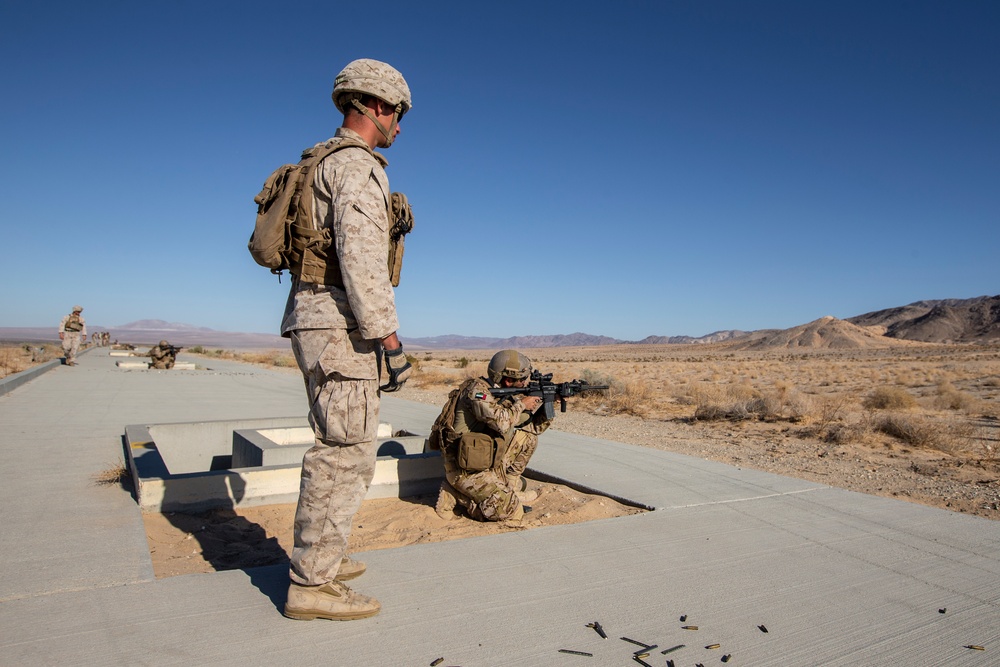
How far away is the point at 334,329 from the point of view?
264cm

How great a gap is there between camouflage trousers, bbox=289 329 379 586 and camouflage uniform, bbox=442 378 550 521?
2011 millimetres

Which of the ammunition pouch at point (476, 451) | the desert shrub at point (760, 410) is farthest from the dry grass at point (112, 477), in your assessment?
the desert shrub at point (760, 410)

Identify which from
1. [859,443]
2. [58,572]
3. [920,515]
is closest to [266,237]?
[58,572]

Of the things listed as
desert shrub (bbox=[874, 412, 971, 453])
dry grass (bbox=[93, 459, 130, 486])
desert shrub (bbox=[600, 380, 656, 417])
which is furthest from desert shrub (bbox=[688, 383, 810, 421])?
dry grass (bbox=[93, 459, 130, 486])

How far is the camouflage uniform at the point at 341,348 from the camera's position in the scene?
2.57 meters

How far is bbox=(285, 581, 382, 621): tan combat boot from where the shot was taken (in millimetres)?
2602

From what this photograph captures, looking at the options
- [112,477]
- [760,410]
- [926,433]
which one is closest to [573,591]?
[112,477]

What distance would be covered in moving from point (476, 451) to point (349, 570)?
5.96ft

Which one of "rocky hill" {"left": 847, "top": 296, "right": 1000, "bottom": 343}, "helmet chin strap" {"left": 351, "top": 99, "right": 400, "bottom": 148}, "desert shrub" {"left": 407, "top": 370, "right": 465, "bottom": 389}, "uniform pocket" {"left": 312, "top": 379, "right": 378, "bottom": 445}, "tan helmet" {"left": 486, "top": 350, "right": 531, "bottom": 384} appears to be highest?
"rocky hill" {"left": 847, "top": 296, "right": 1000, "bottom": 343}

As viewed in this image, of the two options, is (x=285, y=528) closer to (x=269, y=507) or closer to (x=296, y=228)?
(x=269, y=507)

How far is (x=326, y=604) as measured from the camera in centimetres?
261

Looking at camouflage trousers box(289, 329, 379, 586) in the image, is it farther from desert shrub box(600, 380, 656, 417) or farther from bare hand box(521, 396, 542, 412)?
desert shrub box(600, 380, 656, 417)

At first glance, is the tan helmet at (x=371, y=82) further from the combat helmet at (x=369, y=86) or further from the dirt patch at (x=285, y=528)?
the dirt patch at (x=285, y=528)

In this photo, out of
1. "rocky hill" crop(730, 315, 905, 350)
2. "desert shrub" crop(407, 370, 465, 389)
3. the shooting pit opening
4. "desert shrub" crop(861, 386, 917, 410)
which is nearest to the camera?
the shooting pit opening
